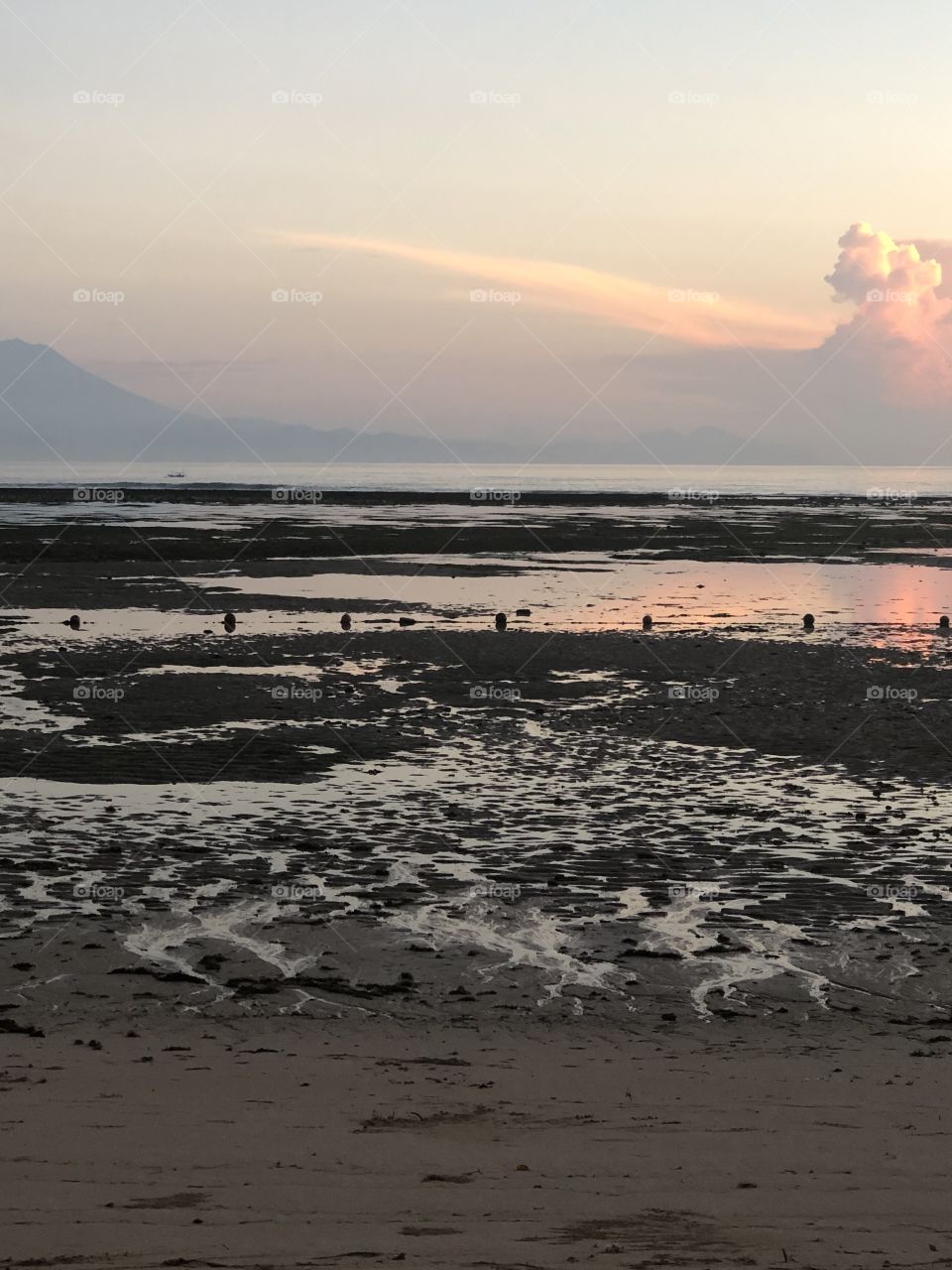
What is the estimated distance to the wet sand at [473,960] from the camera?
7.48m

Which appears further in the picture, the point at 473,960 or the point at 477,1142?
the point at 473,960

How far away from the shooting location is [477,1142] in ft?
27.3

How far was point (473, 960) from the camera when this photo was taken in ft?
39.8

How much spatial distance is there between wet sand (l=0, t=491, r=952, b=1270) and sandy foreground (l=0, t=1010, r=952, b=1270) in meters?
0.03

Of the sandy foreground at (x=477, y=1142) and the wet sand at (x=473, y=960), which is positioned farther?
the wet sand at (x=473, y=960)

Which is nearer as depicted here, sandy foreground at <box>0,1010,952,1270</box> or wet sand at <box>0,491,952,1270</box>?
sandy foreground at <box>0,1010,952,1270</box>

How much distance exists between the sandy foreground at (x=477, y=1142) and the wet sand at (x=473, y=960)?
29mm

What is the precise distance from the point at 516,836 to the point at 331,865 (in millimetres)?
2472

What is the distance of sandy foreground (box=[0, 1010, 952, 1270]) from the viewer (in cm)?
706

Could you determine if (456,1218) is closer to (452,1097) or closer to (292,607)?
(452,1097)

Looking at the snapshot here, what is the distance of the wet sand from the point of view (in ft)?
24.5

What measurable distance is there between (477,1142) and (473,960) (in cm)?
380

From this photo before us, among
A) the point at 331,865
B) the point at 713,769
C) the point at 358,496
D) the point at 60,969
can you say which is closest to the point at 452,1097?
the point at 60,969

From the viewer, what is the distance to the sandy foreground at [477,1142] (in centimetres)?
706
